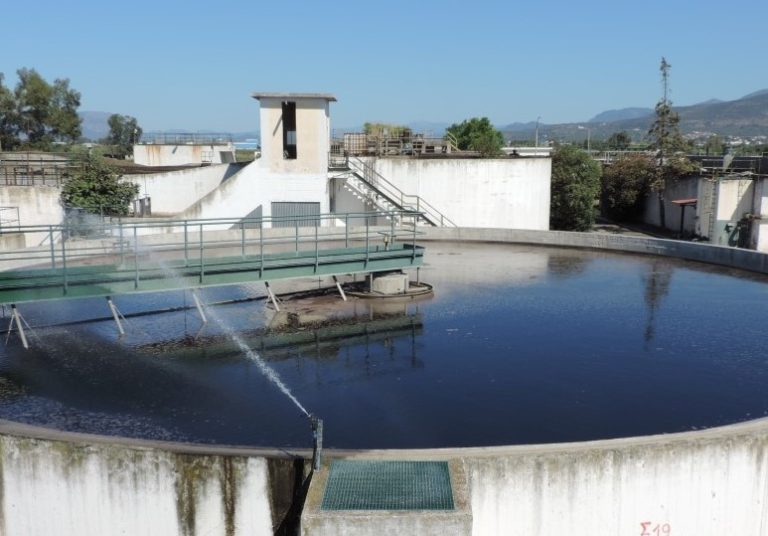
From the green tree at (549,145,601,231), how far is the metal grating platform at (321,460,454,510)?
30932 millimetres

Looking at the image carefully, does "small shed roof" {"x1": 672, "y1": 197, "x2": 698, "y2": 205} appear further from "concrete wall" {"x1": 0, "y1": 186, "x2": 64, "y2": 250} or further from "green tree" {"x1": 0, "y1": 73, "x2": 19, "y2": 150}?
"green tree" {"x1": 0, "y1": 73, "x2": 19, "y2": 150}

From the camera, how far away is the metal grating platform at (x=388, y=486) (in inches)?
285

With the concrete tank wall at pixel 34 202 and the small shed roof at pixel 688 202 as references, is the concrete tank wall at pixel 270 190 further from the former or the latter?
the small shed roof at pixel 688 202

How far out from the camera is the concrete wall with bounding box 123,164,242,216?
32.1m

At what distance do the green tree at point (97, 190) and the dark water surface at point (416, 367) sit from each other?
11564 millimetres

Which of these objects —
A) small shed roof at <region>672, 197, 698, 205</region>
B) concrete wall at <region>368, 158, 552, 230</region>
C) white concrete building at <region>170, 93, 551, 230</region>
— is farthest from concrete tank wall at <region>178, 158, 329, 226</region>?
small shed roof at <region>672, 197, 698, 205</region>

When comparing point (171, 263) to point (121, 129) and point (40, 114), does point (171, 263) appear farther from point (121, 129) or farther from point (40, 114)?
point (121, 129)

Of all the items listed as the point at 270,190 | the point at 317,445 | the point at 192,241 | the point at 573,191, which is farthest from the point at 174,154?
the point at 317,445

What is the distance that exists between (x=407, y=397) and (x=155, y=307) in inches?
299

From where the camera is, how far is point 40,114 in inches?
2357

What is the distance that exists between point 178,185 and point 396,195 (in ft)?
32.4

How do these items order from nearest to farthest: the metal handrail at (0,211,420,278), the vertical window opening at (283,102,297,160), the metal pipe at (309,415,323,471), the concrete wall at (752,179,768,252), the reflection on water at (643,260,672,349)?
1. the metal pipe at (309,415,323,471)
2. the reflection on water at (643,260,672,349)
3. the metal handrail at (0,211,420,278)
4. the vertical window opening at (283,102,297,160)
5. the concrete wall at (752,179,768,252)

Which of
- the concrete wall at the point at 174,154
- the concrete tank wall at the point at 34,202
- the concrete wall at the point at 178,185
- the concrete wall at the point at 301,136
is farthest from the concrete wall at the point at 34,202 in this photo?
the concrete wall at the point at 174,154

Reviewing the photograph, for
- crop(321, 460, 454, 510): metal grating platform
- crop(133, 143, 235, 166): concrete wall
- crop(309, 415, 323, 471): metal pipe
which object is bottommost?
crop(321, 460, 454, 510): metal grating platform
